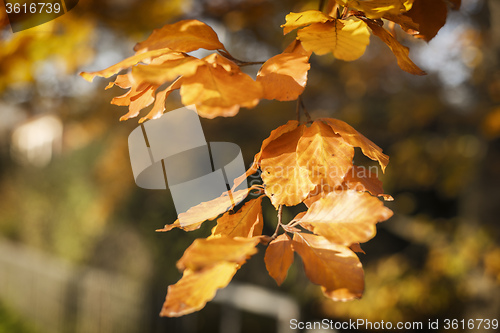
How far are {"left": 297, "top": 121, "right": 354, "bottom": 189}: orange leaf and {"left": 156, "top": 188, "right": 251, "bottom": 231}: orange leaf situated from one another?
0.36 feet

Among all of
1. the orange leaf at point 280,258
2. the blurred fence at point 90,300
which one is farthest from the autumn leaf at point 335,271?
the blurred fence at point 90,300

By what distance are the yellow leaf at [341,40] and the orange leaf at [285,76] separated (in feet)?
0.08

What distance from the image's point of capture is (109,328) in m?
3.59

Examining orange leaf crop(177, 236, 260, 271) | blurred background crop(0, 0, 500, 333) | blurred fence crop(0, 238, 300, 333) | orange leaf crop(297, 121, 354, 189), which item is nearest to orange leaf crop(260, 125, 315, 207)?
orange leaf crop(297, 121, 354, 189)

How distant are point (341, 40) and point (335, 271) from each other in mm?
289

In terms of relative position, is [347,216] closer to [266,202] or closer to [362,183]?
[362,183]

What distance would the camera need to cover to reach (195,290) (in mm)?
459

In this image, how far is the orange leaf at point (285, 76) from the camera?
1.55 ft

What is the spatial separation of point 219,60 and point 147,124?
10.8 inches

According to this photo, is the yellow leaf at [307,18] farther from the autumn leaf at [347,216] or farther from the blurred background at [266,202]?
the blurred background at [266,202]

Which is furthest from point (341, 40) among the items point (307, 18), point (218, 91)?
point (218, 91)

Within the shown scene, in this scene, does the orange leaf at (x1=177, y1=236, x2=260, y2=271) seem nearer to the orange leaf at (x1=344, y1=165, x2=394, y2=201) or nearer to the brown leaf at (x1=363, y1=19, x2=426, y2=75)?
the orange leaf at (x1=344, y1=165, x2=394, y2=201)

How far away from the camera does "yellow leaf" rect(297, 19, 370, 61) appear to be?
18.1 inches

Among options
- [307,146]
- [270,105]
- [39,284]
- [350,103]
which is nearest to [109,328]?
[39,284]
